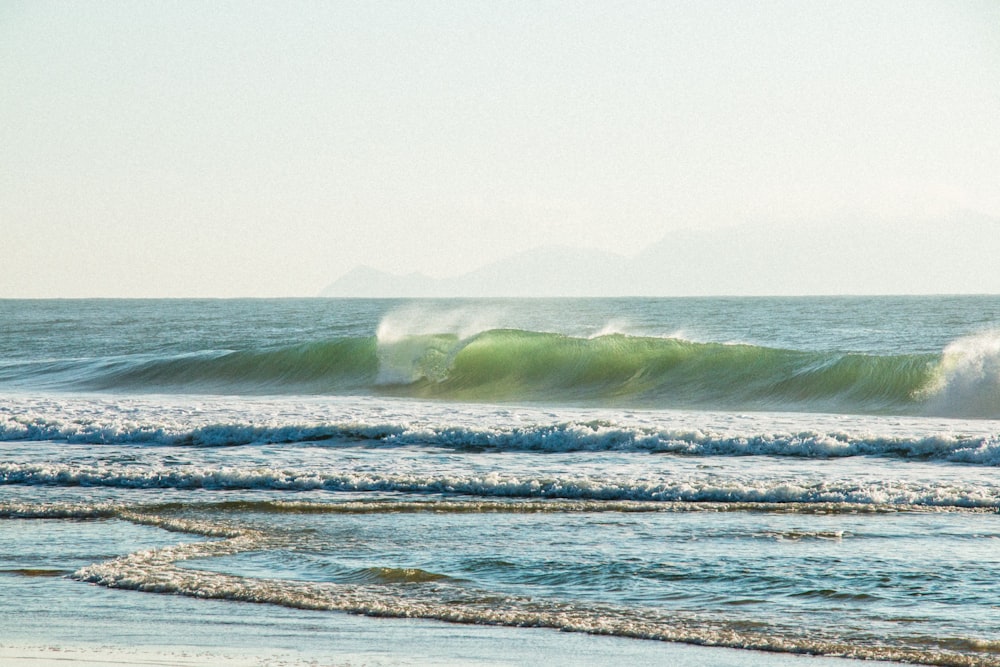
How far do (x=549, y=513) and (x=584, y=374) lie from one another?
16.1 meters

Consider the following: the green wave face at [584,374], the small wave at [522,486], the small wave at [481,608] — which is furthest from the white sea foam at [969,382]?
the small wave at [481,608]

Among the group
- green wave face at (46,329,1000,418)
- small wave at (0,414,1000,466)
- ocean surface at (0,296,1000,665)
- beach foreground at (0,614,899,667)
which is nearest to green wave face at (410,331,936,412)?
green wave face at (46,329,1000,418)

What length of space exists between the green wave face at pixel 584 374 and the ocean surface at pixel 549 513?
16 centimetres

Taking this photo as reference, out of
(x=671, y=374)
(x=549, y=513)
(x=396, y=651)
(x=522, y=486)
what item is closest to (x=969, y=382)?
(x=671, y=374)

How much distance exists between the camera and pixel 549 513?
9148 mm

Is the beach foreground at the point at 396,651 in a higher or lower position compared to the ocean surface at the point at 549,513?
lower

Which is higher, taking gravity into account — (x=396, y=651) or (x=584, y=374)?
(x=584, y=374)

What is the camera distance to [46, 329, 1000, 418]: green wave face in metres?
20.8

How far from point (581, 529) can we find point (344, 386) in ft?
58.6

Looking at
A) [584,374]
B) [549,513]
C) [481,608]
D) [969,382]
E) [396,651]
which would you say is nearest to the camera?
[396,651]

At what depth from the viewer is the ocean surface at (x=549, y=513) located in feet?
20.1

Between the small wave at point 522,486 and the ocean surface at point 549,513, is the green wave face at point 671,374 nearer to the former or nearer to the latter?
the ocean surface at point 549,513

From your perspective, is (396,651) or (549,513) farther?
(549,513)

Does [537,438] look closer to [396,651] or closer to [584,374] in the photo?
[396,651]
